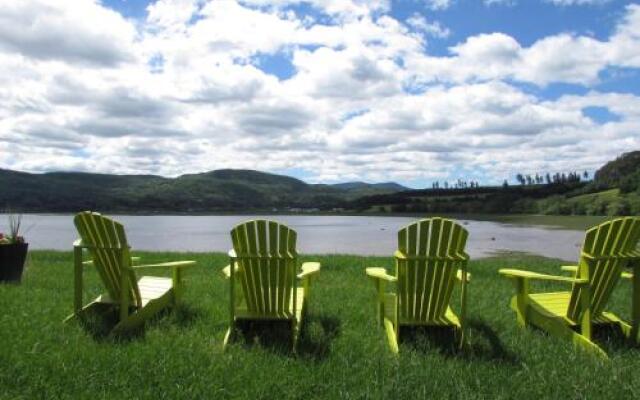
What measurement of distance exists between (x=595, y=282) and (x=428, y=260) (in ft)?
5.08

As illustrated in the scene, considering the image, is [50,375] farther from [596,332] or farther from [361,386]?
[596,332]

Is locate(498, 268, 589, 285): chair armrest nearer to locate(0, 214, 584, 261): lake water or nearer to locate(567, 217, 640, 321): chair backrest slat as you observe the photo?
locate(567, 217, 640, 321): chair backrest slat

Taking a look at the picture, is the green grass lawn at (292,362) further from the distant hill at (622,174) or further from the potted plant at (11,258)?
the distant hill at (622,174)

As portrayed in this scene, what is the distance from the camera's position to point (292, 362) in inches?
156

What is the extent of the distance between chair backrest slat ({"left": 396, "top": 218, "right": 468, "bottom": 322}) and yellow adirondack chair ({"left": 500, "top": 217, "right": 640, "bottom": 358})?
0.81m

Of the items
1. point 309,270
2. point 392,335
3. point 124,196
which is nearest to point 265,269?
point 309,270

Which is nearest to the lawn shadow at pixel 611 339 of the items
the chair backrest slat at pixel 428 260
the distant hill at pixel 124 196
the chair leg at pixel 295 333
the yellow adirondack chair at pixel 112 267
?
the chair backrest slat at pixel 428 260

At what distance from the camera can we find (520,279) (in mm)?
5328

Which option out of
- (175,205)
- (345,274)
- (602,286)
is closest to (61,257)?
(345,274)

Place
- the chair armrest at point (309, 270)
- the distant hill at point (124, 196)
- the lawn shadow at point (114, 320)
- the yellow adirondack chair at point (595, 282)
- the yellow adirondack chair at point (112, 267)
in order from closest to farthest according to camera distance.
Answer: the lawn shadow at point (114, 320), the yellow adirondack chair at point (595, 282), the yellow adirondack chair at point (112, 267), the chair armrest at point (309, 270), the distant hill at point (124, 196)

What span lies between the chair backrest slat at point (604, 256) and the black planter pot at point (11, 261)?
6.70m

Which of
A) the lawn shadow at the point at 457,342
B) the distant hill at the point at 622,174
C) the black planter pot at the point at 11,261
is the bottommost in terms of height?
the lawn shadow at the point at 457,342

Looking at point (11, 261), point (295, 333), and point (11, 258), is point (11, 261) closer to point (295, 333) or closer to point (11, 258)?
point (11, 258)

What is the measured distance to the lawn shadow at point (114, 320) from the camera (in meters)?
4.60
